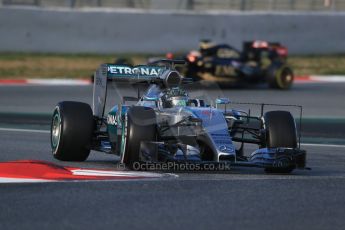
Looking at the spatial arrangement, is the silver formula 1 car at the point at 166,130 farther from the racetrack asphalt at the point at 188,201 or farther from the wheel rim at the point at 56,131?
the racetrack asphalt at the point at 188,201

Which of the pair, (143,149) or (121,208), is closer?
(121,208)

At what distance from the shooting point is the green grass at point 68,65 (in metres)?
25.9

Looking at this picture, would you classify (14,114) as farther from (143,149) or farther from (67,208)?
(67,208)

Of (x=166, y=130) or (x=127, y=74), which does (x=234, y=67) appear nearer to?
(x=127, y=74)

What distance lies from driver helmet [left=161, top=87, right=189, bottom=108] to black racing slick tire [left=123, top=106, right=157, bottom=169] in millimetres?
880

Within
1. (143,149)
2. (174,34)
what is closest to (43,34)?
(174,34)

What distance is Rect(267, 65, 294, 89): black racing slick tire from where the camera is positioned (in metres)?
23.4

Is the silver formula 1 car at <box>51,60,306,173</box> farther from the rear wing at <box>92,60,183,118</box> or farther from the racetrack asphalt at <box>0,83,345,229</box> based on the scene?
the racetrack asphalt at <box>0,83,345,229</box>

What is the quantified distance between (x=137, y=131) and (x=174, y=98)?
3.69 feet

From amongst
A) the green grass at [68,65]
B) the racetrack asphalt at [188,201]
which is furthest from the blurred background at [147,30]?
the racetrack asphalt at [188,201]

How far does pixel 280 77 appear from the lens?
2342 cm

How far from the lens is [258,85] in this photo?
82.0ft

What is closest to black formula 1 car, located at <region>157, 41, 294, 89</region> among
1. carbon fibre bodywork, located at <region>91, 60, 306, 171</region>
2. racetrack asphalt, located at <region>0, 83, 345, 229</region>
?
racetrack asphalt, located at <region>0, 83, 345, 229</region>

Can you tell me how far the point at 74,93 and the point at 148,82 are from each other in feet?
34.5
